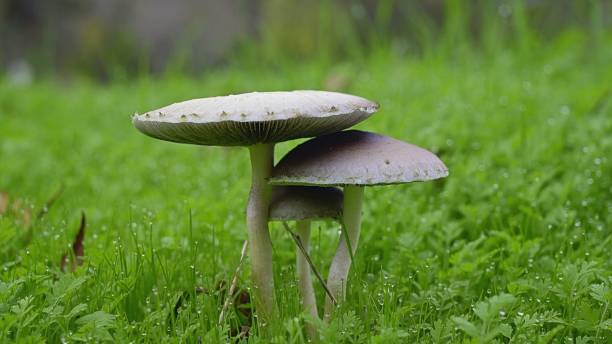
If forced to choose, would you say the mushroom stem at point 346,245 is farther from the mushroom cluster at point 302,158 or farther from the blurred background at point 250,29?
the blurred background at point 250,29

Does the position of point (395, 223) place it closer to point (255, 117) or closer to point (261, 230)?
point (261, 230)

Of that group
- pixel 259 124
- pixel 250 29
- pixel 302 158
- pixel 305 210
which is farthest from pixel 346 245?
pixel 250 29

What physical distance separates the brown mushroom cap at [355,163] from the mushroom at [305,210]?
96mm

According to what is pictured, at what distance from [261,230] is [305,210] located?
0.19 metres

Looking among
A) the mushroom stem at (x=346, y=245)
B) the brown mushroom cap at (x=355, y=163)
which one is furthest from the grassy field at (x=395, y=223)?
the brown mushroom cap at (x=355, y=163)

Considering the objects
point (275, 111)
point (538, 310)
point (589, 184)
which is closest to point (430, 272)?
point (538, 310)

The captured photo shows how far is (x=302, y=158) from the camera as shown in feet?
6.37

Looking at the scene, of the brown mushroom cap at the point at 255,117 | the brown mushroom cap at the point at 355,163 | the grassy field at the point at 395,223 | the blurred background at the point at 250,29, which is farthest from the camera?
the blurred background at the point at 250,29

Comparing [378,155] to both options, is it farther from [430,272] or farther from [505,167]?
[505,167]

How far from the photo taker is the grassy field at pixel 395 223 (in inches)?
77.6

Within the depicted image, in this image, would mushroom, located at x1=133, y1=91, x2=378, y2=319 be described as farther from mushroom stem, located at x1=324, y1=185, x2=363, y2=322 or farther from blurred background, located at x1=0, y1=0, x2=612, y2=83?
blurred background, located at x1=0, y1=0, x2=612, y2=83

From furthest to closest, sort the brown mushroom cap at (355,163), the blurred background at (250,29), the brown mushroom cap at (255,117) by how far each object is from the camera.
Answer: the blurred background at (250,29) → the brown mushroom cap at (355,163) → the brown mushroom cap at (255,117)

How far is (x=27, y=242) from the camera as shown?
2789 millimetres

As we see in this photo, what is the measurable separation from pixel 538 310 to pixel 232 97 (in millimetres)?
1227
